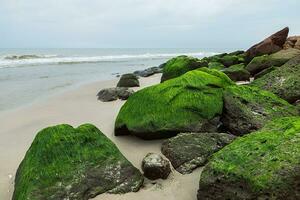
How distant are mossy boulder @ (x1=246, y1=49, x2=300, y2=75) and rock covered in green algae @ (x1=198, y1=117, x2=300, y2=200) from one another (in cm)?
801

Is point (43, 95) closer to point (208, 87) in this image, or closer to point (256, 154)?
point (208, 87)

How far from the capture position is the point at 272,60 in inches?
459

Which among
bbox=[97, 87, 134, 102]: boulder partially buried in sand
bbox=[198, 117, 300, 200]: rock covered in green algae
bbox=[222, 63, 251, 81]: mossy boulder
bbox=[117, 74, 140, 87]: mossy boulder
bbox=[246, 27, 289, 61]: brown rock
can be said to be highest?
bbox=[246, 27, 289, 61]: brown rock

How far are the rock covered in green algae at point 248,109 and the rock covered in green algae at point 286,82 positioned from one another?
0.91 meters

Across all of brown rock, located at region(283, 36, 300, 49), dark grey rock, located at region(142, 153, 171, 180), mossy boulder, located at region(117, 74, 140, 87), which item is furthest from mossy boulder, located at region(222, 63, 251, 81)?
dark grey rock, located at region(142, 153, 171, 180)

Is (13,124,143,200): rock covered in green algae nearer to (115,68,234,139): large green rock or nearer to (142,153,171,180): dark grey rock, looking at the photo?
(142,153,171,180): dark grey rock

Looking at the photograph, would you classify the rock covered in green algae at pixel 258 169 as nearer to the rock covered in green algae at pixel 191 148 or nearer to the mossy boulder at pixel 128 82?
the rock covered in green algae at pixel 191 148

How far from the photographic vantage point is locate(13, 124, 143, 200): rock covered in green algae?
12.6 feet

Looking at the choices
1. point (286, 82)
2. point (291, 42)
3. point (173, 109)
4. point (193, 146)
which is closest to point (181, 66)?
point (286, 82)

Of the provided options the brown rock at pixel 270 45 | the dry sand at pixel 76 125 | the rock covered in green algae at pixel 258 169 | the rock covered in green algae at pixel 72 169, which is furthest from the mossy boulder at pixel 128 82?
the rock covered in green algae at pixel 258 169

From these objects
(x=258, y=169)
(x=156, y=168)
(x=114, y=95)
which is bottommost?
(x=114, y=95)

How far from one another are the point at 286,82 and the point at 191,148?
339 centimetres

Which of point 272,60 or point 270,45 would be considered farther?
point 270,45

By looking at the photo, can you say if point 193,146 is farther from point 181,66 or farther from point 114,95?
point 181,66
